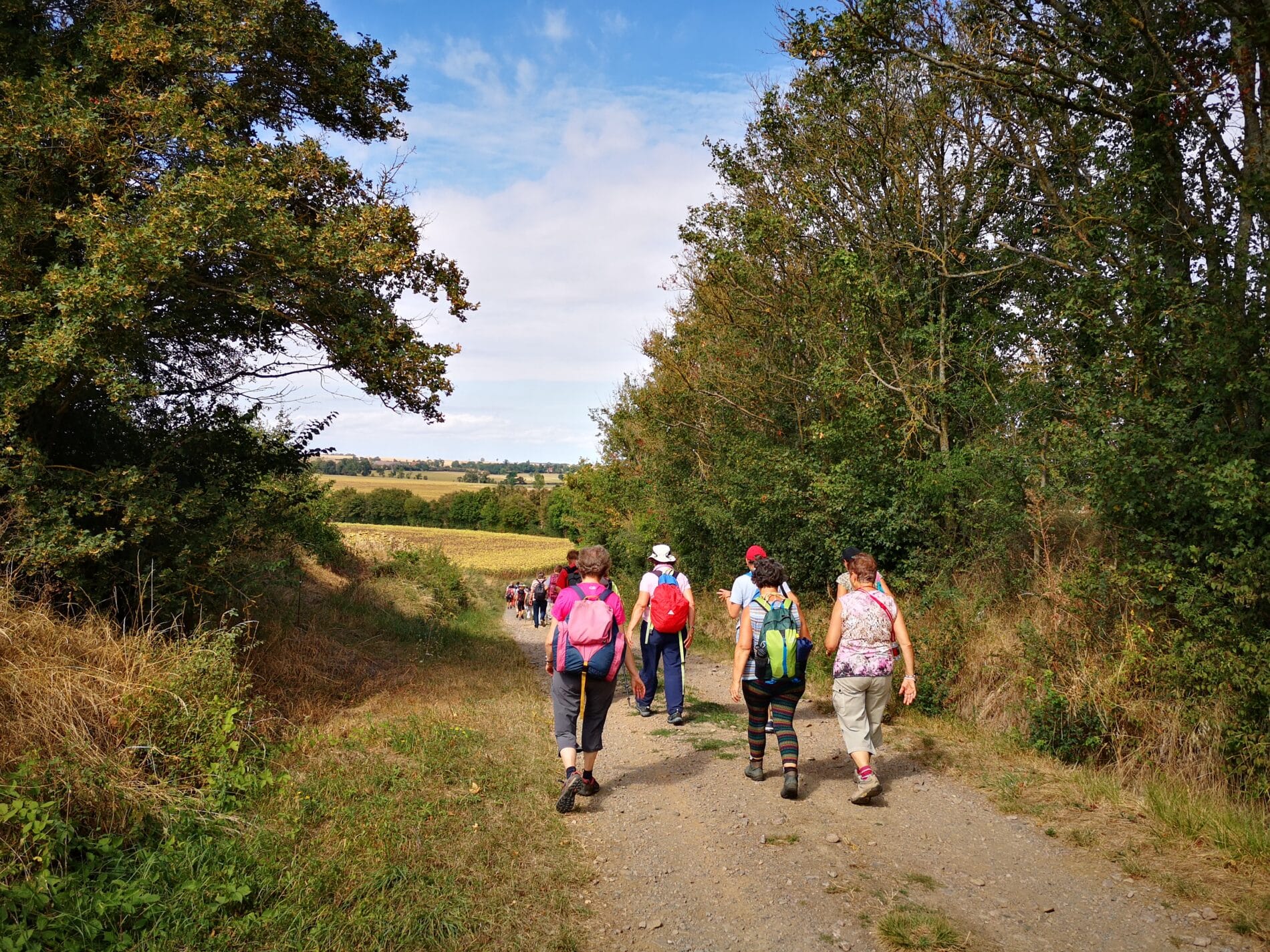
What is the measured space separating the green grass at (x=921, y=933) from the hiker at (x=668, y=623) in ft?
15.7

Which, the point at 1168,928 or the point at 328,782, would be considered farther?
the point at 328,782

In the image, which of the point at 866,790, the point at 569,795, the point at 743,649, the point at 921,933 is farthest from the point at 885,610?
the point at 569,795

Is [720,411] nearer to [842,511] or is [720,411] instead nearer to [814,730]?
[842,511]

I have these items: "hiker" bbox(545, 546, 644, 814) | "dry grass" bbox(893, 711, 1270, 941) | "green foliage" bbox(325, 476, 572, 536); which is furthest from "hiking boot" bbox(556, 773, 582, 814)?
"green foliage" bbox(325, 476, 572, 536)

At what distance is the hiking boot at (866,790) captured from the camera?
600cm

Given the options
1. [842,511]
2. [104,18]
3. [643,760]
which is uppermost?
[104,18]

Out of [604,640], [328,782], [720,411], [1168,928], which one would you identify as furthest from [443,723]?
[720,411]

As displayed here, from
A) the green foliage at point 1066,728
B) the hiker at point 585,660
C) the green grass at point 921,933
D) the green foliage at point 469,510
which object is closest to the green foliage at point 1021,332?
the green foliage at point 1066,728

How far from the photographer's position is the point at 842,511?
45.5 feet

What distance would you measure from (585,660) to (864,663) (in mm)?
2310

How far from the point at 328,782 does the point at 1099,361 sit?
27.3ft

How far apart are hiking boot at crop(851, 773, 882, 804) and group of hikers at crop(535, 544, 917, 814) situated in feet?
0.04

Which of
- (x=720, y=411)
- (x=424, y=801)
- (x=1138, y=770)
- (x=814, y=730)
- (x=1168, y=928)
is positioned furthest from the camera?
(x=720, y=411)

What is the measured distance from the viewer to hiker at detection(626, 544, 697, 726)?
8984mm
